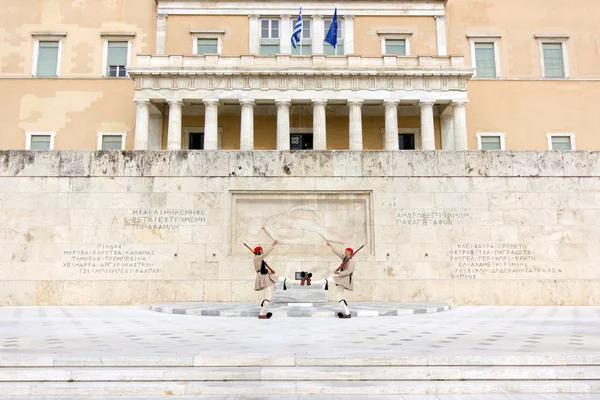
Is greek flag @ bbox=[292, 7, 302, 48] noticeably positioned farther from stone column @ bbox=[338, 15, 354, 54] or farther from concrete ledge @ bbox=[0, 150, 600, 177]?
concrete ledge @ bbox=[0, 150, 600, 177]

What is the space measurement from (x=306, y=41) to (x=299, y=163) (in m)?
27.9

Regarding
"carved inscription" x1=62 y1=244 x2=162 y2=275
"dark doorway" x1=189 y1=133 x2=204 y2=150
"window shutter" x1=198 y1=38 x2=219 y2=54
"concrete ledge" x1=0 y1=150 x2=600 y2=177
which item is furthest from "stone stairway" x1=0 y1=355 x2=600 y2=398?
"window shutter" x1=198 y1=38 x2=219 y2=54

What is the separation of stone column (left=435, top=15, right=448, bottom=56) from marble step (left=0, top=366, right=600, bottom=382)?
38.5 meters

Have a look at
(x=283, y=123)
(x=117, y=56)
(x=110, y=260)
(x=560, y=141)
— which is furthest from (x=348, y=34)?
(x=110, y=260)

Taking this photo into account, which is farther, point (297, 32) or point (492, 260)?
point (297, 32)

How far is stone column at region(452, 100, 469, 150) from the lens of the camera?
3600cm

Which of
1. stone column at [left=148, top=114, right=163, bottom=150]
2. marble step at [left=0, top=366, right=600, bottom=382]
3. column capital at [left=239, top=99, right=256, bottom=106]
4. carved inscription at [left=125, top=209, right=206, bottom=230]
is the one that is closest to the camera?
marble step at [left=0, top=366, right=600, bottom=382]

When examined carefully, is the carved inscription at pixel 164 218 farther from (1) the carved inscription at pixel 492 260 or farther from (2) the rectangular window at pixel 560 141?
(2) the rectangular window at pixel 560 141

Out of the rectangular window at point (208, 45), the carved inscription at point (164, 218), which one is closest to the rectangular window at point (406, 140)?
the rectangular window at point (208, 45)

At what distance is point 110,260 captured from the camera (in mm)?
15633

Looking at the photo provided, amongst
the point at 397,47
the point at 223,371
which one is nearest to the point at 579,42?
the point at 397,47

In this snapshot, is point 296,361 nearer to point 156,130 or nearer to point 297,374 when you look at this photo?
point 297,374

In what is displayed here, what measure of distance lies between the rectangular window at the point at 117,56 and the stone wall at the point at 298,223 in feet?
87.2

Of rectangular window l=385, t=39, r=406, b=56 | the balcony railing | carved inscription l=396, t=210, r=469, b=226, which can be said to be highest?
rectangular window l=385, t=39, r=406, b=56
